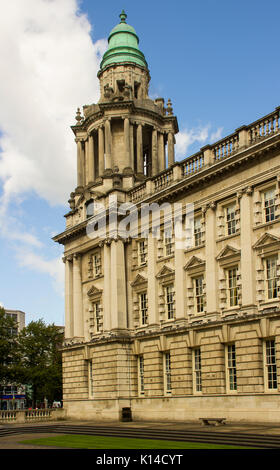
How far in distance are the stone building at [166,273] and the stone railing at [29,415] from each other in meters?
1.22

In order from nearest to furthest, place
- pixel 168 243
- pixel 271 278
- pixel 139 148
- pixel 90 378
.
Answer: pixel 271 278
pixel 168 243
pixel 90 378
pixel 139 148

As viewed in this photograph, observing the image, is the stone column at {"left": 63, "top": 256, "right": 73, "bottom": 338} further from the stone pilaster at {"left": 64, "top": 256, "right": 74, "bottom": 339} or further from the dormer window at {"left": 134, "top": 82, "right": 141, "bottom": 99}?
the dormer window at {"left": 134, "top": 82, "right": 141, "bottom": 99}

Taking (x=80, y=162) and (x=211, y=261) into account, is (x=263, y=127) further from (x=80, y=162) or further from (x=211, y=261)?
(x=80, y=162)

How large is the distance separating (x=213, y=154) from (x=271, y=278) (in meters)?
9.91

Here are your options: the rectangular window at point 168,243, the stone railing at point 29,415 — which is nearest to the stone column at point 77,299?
the stone railing at point 29,415

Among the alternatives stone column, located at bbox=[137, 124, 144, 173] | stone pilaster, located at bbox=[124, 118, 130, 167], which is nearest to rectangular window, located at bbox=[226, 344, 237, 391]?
stone pilaster, located at bbox=[124, 118, 130, 167]

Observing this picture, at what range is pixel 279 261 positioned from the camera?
108ft

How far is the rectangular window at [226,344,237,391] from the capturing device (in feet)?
116

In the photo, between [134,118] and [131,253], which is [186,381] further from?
[134,118]

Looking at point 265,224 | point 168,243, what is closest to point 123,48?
point 168,243

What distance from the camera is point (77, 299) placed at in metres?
52.0

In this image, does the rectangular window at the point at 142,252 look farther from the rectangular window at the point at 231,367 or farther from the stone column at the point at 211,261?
the rectangular window at the point at 231,367

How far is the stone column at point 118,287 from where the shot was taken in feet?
149

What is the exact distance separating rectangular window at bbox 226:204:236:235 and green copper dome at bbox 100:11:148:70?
2763cm
